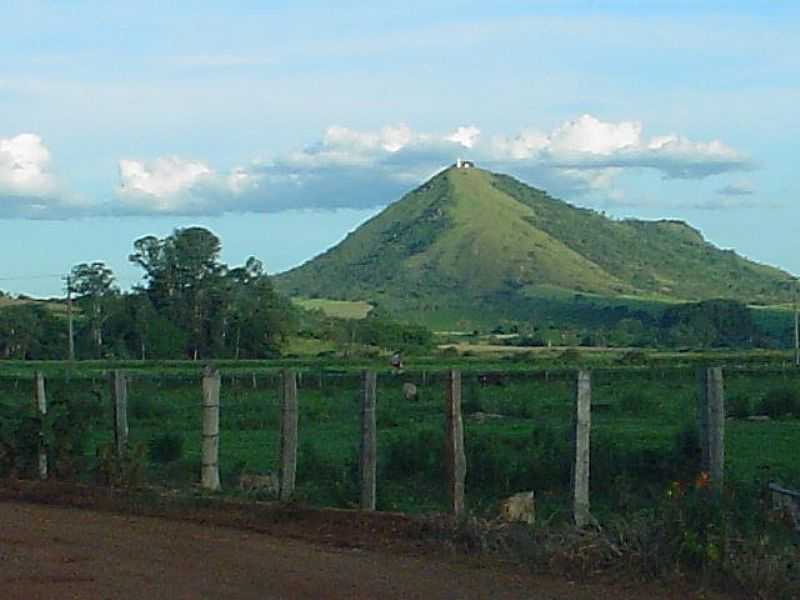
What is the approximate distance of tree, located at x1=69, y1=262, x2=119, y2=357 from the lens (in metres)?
83.9

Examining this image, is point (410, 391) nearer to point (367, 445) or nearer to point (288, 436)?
point (288, 436)

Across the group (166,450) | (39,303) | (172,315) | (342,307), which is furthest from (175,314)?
(342,307)

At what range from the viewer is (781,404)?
4194 cm

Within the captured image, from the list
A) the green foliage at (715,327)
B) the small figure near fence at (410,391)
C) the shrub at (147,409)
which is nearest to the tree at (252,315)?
the small figure near fence at (410,391)

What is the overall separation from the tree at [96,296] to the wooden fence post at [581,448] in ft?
233

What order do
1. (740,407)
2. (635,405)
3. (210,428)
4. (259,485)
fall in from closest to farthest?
1. (210,428)
2. (259,485)
3. (740,407)
4. (635,405)

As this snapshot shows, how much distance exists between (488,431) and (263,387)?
27.4 metres

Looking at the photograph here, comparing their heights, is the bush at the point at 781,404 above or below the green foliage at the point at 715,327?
below

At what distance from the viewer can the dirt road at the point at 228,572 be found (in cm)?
1065

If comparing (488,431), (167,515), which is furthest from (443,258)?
(167,515)

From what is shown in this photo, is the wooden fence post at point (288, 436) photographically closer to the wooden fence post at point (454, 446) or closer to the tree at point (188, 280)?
the wooden fence post at point (454, 446)

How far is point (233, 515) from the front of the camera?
14.9m

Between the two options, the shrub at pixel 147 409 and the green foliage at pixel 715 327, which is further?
the green foliage at pixel 715 327

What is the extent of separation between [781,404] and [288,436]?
2882cm
